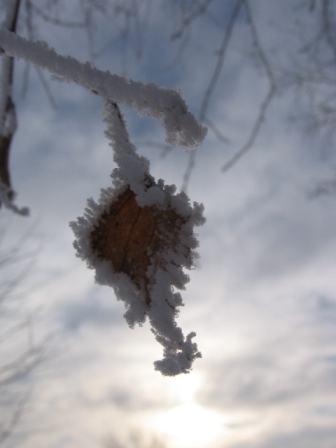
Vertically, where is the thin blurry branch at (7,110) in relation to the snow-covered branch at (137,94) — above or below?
above

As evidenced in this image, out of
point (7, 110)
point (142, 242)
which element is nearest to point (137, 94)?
point (142, 242)

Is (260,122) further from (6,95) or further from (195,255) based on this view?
(195,255)

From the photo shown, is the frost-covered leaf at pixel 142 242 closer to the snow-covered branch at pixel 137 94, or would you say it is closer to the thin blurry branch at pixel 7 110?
the snow-covered branch at pixel 137 94

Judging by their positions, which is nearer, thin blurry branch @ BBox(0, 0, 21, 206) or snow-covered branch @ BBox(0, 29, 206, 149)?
snow-covered branch @ BBox(0, 29, 206, 149)

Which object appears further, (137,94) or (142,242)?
(142,242)

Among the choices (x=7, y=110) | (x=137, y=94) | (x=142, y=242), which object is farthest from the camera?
(x=7, y=110)

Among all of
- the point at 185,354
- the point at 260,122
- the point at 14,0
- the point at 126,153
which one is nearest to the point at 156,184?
the point at 126,153

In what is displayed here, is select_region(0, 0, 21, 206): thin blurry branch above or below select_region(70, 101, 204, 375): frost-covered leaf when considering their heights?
above

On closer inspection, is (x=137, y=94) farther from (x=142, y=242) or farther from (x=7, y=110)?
Answer: (x=7, y=110)

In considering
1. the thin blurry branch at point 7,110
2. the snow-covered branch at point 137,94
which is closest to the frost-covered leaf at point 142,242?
the snow-covered branch at point 137,94

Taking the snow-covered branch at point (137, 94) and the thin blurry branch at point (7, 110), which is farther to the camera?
the thin blurry branch at point (7, 110)

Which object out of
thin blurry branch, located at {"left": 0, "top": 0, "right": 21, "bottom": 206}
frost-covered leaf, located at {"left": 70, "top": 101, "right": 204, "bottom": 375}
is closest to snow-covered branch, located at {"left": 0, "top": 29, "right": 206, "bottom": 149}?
frost-covered leaf, located at {"left": 70, "top": 101, "right": 204, "bottom": 375}

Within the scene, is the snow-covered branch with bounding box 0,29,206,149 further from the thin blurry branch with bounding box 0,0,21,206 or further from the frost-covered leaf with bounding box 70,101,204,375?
the thin blurry branch with bounding box 0,0,21,206
